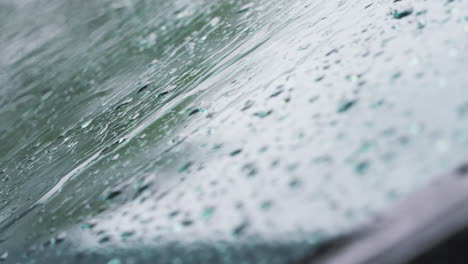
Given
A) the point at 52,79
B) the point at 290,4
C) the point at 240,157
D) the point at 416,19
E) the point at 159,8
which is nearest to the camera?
the point at 240,157

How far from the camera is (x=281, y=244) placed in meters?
0.49

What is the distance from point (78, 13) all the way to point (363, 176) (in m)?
3.03

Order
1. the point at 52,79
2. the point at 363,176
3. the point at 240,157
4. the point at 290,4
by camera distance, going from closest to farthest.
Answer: the point at 363,176, the point at 240,157, the point at 290,4, the point at 52,79

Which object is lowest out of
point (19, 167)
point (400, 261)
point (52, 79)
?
point (400, 261)

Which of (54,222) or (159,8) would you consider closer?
(54,222)

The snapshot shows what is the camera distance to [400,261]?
40 centimetres

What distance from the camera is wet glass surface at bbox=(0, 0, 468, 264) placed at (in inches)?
20.4

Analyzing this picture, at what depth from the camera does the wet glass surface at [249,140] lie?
1.70ft

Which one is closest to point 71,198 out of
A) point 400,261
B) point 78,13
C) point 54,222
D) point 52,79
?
point 54,222

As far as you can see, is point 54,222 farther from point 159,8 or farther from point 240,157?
point 159,8

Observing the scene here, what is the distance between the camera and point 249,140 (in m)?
0.72

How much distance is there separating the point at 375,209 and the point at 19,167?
3.53 feet

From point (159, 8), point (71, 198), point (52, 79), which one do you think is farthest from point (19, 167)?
point (159, 8)

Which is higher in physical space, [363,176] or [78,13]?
[78,13]
